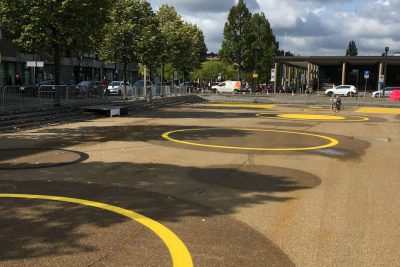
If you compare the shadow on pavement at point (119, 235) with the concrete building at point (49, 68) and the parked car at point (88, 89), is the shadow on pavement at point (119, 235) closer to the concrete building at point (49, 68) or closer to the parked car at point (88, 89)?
the parked car at point (88, 89)

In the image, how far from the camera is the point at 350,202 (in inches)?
292

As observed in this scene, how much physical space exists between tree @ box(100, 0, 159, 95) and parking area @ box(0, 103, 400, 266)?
20026 mm

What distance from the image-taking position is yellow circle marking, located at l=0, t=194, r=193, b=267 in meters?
4.88

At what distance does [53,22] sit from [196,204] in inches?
694

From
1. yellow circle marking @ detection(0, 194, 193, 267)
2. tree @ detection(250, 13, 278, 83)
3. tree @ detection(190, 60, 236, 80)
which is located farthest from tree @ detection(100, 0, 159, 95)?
tree @ detection(190, 60, 236, 80)

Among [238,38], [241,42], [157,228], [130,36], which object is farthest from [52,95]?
[238,38]

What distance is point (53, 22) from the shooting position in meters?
22.0

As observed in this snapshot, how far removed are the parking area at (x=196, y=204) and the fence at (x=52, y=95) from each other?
237 inches

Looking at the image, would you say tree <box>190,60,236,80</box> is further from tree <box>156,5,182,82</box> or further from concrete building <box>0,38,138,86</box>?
tree <box>156,5,182,82</box>

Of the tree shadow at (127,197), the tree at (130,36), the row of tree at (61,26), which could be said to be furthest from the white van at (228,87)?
the tree shadow at (127,197)

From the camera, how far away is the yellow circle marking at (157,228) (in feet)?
16.0

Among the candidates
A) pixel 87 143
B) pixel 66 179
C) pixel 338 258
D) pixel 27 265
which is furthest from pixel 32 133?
pixel 338 258

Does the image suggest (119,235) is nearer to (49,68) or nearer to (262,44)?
(49,68)

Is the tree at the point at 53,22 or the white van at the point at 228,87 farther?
the white van at the point at 228,87
